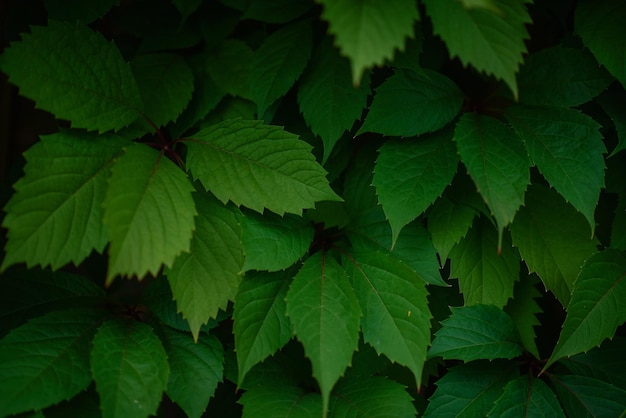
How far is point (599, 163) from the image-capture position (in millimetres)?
974

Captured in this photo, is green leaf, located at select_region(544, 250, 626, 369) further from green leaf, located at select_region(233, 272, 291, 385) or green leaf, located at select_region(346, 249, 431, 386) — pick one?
green leaf, located at select_region(233, 272, 291, 385)

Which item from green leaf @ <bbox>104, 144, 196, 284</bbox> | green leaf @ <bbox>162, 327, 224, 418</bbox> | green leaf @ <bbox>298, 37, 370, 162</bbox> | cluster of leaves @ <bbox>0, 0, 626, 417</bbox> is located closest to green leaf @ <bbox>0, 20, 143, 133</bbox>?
cluster of leaves @ <bbox>0, 0, 626, 417</bbox>

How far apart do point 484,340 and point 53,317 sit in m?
0.82

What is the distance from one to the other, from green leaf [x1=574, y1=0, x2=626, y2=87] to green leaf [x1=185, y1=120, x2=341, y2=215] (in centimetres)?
56

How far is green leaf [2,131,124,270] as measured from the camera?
813mm

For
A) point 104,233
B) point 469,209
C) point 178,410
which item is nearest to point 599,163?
point 469,209

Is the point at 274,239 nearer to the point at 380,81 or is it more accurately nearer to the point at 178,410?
the point at 380,81

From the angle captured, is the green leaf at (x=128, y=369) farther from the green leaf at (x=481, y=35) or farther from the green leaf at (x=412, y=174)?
the green leaf at (x=481, y=35)

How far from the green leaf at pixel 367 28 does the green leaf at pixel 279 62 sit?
0.36 m

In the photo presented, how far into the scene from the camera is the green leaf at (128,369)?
87 centimetres

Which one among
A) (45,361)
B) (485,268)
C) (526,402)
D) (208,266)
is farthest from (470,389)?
(45,361)

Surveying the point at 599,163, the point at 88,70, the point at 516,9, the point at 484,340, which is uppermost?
the point at 516,9

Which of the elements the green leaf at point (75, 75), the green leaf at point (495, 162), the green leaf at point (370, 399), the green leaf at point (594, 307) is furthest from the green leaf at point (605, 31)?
the green leaf at point (75, 75)

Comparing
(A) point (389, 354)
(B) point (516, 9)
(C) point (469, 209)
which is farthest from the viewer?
(C) point (469, 209)
